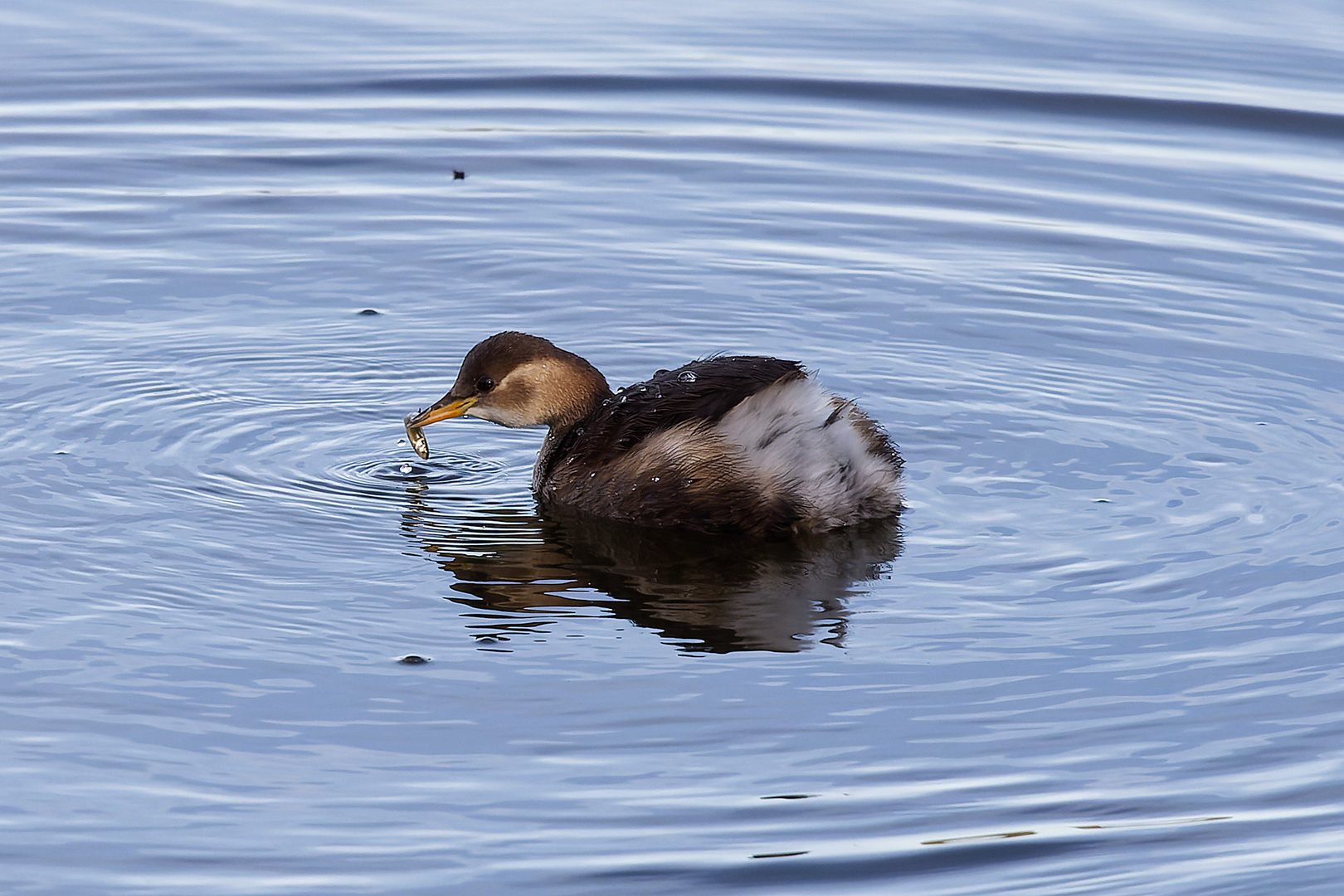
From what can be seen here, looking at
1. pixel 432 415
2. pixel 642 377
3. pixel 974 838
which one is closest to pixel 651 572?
pixel 432 415

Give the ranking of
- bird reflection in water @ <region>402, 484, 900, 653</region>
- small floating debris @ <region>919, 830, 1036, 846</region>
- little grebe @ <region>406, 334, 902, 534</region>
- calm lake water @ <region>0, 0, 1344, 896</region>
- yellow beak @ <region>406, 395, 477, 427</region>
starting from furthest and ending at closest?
yellow beak @ <region>406, 395, 477, 427</region> < little grebe @ <region>406, 334, 902, 534</region> < bird reflection in water @ <region>402, 484, 900, 653</region> < calm lake water @ <region>0, 0, 1344, 896</region> < small floating debris @ <region>919, 830, 1036, 846</region>

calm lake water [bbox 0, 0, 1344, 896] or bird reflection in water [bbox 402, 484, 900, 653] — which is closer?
calm lake water [bbox 0, 0, 1344, 896]

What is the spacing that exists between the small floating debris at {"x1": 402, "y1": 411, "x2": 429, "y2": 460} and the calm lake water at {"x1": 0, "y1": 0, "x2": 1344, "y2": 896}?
0.09 metres

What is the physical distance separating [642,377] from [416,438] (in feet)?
4.37

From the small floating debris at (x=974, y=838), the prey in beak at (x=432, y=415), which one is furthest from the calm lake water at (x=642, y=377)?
the prey in beak at (x=432, y=415)

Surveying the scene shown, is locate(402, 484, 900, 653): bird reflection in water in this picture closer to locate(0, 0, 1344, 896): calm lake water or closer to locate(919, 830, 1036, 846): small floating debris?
locate(0, 0, 1344, 896): calm lake water

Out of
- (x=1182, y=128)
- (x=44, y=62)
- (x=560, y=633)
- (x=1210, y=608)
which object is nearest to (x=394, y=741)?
(x=560, y=633)

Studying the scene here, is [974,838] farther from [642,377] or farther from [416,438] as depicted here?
[642,377]

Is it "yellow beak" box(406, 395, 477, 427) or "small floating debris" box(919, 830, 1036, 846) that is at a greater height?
"yellow beak" box(406, 395, 477, 427)

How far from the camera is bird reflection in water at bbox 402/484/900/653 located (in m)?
6.54

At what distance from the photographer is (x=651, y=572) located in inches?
280

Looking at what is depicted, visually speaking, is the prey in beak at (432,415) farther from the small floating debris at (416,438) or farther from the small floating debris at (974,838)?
the small floating debris at (974,838)

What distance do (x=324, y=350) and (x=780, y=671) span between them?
3771mm

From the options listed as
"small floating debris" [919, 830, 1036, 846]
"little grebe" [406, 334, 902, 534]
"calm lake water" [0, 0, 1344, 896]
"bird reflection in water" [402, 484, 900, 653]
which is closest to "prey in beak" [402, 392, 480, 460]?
"calm lake water" [0, 0, 1344, 896]
